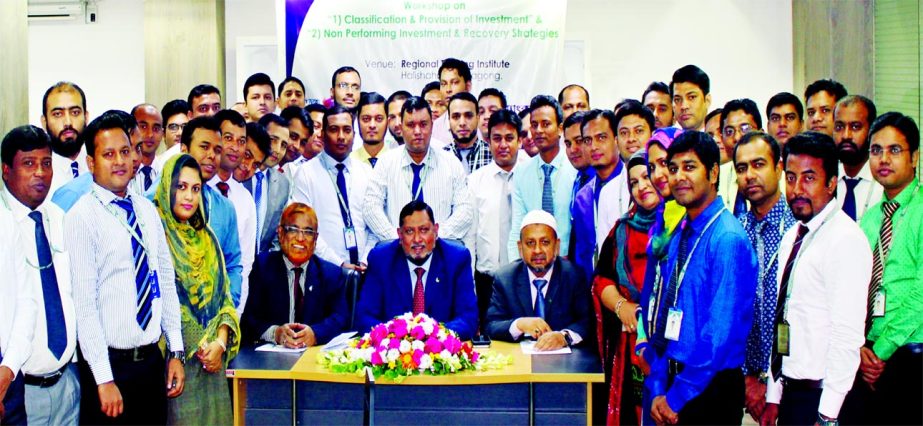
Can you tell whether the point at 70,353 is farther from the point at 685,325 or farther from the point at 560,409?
the point at 685,325

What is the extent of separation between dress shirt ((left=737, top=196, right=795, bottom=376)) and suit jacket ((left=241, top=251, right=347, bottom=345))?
2.16 meters

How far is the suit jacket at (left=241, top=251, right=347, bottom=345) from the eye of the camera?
16.7 ft

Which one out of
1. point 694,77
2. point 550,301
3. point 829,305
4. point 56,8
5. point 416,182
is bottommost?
point 550,301

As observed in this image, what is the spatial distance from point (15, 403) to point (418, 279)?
2124mm

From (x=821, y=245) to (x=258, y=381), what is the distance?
2519 millimetres

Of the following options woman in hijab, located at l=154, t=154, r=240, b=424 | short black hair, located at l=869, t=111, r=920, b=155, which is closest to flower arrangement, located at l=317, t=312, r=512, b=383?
woman in hijab, located at l=154, t=154, r=240, b=424

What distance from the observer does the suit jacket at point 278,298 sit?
510 cm

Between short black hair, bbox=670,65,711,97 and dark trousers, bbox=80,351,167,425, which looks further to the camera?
short black hair, bbox=670,65,711,97

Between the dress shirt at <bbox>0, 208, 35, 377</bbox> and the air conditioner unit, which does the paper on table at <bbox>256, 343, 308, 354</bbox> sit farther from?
the air conditioner unit

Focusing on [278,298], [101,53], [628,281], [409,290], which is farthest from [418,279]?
[101,53]

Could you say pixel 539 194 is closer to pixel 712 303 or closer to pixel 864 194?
pixel 864 194

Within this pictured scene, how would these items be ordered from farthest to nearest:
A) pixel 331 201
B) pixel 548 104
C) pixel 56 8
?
pixel 56 8 → pixel 331 201 → pixel 548 104

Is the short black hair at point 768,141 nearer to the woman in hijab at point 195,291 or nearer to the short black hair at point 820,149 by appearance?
the short black hair at point 820,149

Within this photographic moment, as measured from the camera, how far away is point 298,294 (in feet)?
16.9
